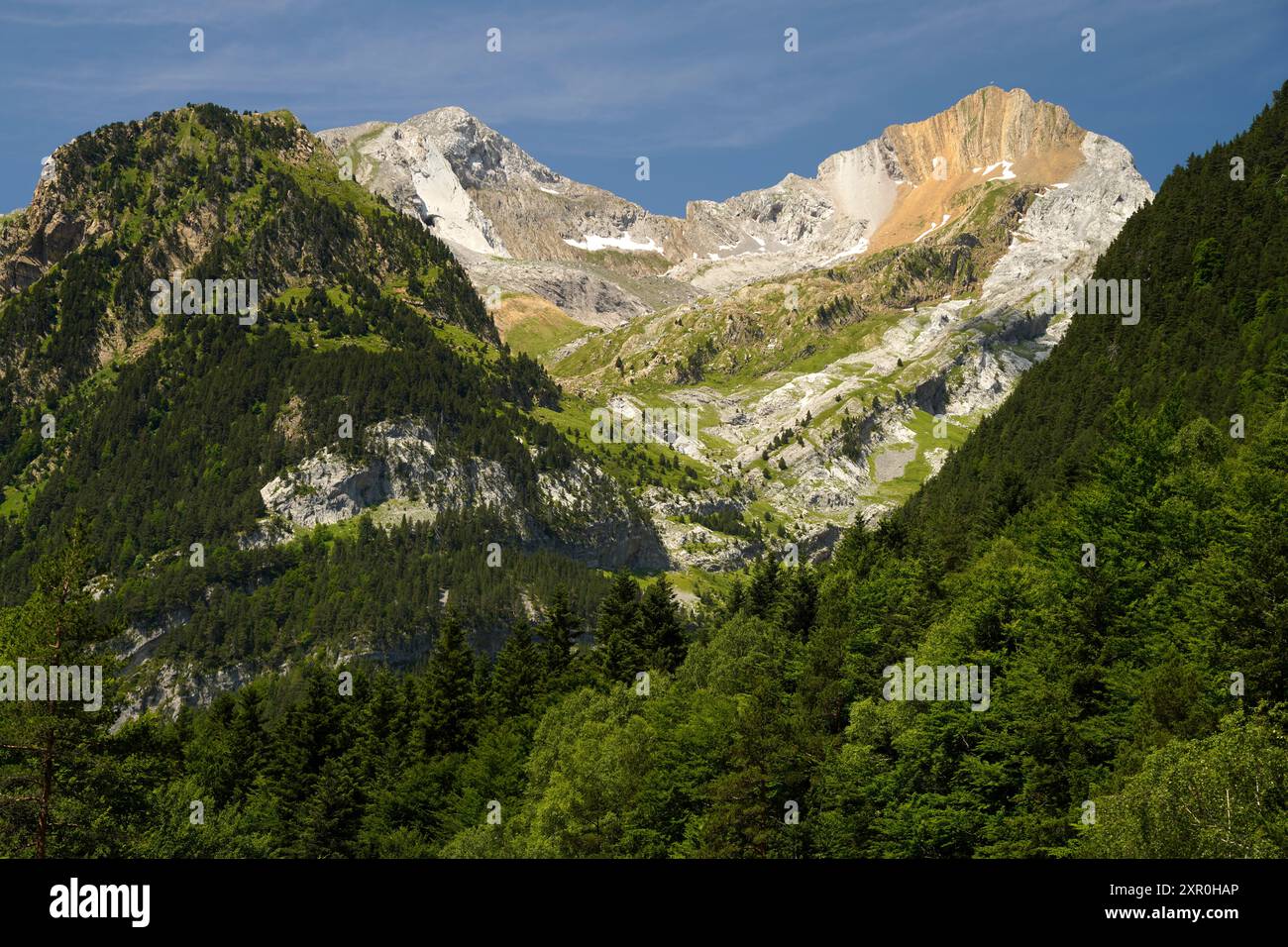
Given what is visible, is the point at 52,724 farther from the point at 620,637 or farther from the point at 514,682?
the point at 620,637

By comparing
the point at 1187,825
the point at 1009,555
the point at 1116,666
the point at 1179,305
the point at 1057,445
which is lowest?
the point at 1187,825

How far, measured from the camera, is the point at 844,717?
7481 centimetres

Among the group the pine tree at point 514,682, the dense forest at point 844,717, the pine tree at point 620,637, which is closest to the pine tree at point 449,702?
the dense forest at point 844,717

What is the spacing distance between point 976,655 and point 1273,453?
19916 millimetres

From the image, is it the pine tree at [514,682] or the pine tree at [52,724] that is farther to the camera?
the pine tree at [514,682]

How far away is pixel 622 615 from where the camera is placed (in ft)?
369

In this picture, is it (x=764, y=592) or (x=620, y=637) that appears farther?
(x=764, y=592)

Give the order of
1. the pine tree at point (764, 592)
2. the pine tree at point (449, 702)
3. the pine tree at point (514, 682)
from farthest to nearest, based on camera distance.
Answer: the pine tree at point (764, 592), the pine tree at point (514, 682), the pine tree at point (449, 702)

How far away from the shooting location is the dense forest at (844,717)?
168ft

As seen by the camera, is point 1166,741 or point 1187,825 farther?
point 1166,741

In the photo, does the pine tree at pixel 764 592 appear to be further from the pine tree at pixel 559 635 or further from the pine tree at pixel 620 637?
the pine tree at pixel 559 635

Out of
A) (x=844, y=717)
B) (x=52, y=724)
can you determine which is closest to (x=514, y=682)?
(x=844, y=717)

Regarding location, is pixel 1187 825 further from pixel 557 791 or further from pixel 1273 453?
pixel 557 791
